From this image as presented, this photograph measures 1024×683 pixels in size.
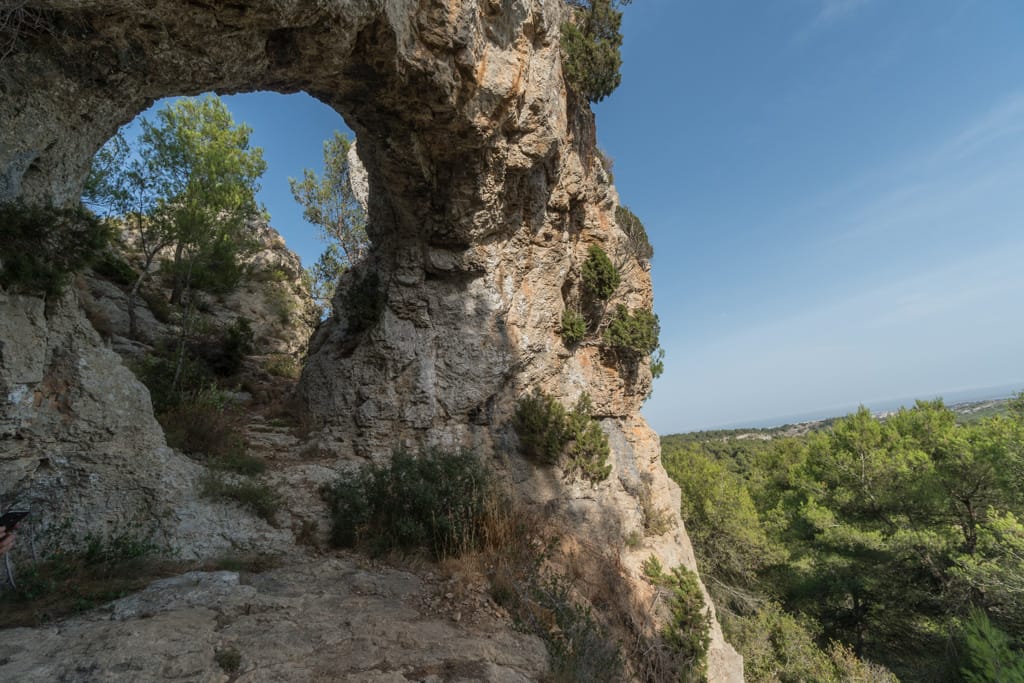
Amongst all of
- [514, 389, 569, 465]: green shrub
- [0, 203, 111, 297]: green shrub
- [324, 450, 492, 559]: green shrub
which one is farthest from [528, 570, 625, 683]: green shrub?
[0, 203, 111, 297]: green shrub

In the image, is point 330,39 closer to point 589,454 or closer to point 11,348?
point 11,348

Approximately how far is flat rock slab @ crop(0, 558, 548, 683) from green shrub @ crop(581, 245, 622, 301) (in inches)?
335

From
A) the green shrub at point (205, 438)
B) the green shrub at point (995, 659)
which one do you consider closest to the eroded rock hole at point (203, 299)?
the green shrub at point (205, 438)

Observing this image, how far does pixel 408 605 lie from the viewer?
12.4ft

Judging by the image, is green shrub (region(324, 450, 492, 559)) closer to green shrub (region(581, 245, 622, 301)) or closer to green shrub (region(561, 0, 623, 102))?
green shrub (region(581, 245, 622, 301))

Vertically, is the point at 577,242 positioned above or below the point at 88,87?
above

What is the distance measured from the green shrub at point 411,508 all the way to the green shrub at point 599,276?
265 inches

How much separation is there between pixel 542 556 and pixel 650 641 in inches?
131

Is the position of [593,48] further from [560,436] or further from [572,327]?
[560,436]

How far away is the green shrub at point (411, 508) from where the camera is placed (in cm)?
487

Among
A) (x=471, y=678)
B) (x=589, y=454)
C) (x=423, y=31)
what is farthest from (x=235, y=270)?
(x=471, y=678)

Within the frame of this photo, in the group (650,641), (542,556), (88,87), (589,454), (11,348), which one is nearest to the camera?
(11,348)

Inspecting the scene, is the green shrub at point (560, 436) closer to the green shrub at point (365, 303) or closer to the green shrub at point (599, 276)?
the green shrub at point (599, 276)

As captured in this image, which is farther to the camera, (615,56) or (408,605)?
(615,56)
